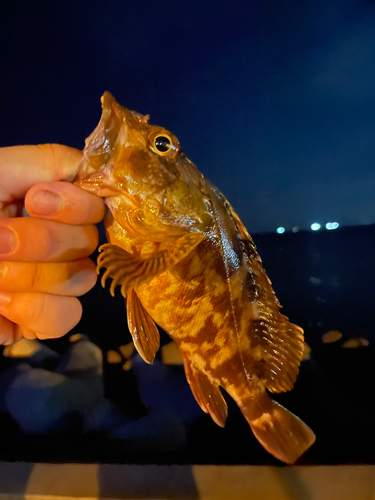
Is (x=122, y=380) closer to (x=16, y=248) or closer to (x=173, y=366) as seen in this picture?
(x=173, y=366)

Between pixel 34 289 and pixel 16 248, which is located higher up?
pixel 16 248

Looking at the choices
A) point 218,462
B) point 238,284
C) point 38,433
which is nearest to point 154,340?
point 238,284

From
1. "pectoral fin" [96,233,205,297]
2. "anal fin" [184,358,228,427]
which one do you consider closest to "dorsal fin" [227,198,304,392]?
"anal fin" [184,358,228,427]

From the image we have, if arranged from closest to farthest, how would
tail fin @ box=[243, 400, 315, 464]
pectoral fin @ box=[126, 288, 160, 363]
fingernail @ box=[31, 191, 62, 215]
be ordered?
fingernail @ box=[31, 191, 62, 215]
pectoral fin @ box=[126, 288, 160, 363]
tail fin @ box=[243, 400, 315, 464]

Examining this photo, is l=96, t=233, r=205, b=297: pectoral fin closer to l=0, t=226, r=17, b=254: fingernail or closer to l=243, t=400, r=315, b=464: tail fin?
l=0, t=226, r=17, b=254: fingernail

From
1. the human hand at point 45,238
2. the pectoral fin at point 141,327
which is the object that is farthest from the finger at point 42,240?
the pectoral fin at point 141,327

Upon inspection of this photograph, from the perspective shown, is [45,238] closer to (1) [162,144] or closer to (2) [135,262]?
(2) [135,262]

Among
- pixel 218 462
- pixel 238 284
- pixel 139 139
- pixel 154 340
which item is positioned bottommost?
pixel 218 462

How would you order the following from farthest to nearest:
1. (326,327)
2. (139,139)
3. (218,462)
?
(326,327)
(218,462)
(139,139)
